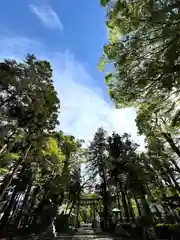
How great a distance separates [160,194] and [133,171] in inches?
125

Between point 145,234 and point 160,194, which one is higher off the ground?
point 160,194

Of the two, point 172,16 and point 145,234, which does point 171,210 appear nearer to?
point 145,234

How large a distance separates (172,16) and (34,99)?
29.9 feet

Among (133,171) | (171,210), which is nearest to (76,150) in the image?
(133,171)

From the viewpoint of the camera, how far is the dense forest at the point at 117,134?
435 cm

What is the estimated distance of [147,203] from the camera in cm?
1327

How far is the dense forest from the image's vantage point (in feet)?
14.3

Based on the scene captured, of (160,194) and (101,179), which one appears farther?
(101,179)

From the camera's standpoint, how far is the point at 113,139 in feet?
67.4

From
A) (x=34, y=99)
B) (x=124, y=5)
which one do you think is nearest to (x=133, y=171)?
(x=34, y=99)

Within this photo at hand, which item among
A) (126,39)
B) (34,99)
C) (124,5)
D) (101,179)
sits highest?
(101,179)

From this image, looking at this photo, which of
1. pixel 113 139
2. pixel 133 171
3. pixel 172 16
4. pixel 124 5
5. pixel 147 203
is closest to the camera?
pixel 172 16

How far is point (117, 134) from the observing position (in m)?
21.2

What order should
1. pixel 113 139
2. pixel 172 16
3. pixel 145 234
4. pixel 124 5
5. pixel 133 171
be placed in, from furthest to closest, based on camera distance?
pixel 113 139
pixel 133 171
pixel 145 234
pixel 124 5
pixel 172 16
